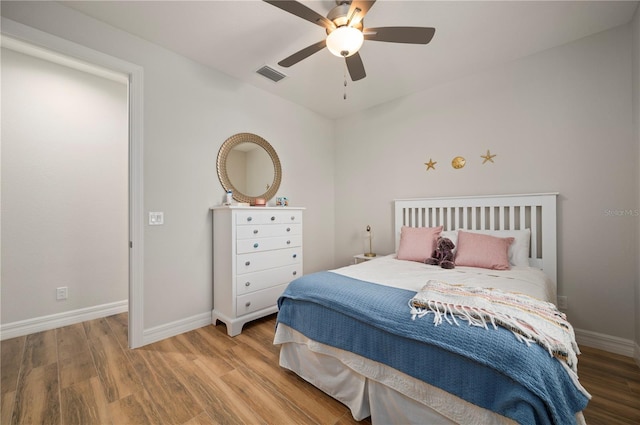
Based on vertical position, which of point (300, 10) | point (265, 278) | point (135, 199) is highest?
point (300, 10)

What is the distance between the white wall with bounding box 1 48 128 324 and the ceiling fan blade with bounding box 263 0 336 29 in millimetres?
2560

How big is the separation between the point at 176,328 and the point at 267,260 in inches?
40.4

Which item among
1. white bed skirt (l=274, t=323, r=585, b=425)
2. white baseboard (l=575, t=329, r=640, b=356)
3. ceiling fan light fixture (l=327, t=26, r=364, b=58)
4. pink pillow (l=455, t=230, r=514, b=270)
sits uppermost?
ceiling fan light fixture (l=327, t=26, r=364, b=58)

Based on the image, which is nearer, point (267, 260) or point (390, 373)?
point (390, 373)

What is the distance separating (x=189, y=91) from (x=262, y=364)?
101 inches

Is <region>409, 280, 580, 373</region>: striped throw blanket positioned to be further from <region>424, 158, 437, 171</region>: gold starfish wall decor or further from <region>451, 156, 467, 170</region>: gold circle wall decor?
<region>424, 158, 437, 171</region>: gold starfish wall decor

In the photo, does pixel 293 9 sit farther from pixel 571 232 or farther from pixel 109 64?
pixel 571 232

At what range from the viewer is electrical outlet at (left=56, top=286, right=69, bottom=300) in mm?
2531

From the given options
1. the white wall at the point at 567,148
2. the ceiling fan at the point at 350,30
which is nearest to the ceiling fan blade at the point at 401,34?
the ceiling fan at the point at 350,30

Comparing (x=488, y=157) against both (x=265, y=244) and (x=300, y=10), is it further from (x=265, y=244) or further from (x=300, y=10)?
(x=265, y=244)

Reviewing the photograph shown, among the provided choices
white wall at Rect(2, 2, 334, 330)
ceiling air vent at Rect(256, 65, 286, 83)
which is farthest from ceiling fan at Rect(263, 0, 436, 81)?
white wall at Rect(2, 2, 334, 330)

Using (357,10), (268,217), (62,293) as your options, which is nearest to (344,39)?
(357,10)

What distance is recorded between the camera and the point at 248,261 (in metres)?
2.48

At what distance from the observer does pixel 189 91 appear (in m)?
2.51
